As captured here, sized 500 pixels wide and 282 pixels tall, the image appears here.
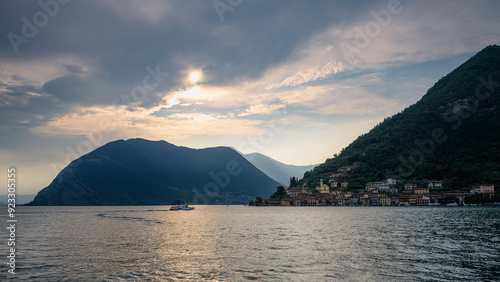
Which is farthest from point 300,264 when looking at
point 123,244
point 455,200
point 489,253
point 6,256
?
point 455,200

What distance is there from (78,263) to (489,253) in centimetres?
4609

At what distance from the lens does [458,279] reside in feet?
85.0

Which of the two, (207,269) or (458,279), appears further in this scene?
(207,269)

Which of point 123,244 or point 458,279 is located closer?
point 458,279

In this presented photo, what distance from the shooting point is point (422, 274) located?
27891 millimetres

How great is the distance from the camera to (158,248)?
4631 centimetres

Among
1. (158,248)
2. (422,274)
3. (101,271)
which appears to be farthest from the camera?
(158,248)

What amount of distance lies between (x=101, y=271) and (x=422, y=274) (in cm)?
2974

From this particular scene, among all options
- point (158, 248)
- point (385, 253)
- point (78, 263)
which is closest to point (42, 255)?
point (78, 263)

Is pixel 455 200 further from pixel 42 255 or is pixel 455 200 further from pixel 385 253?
pixel 42 255

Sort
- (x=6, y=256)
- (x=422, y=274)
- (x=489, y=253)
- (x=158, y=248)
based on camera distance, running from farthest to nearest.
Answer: (x=158, y=248)
(x=6, y=256)
(x=489, y=253)
(x=422, y=274)

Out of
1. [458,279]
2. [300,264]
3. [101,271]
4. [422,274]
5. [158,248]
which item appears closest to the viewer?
[458,279]

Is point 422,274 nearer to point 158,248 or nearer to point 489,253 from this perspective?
point 489,253

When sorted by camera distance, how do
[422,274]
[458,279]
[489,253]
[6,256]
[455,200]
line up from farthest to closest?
[455,200] < [6,256] < [489,253] < [422,274] < [458,279]
